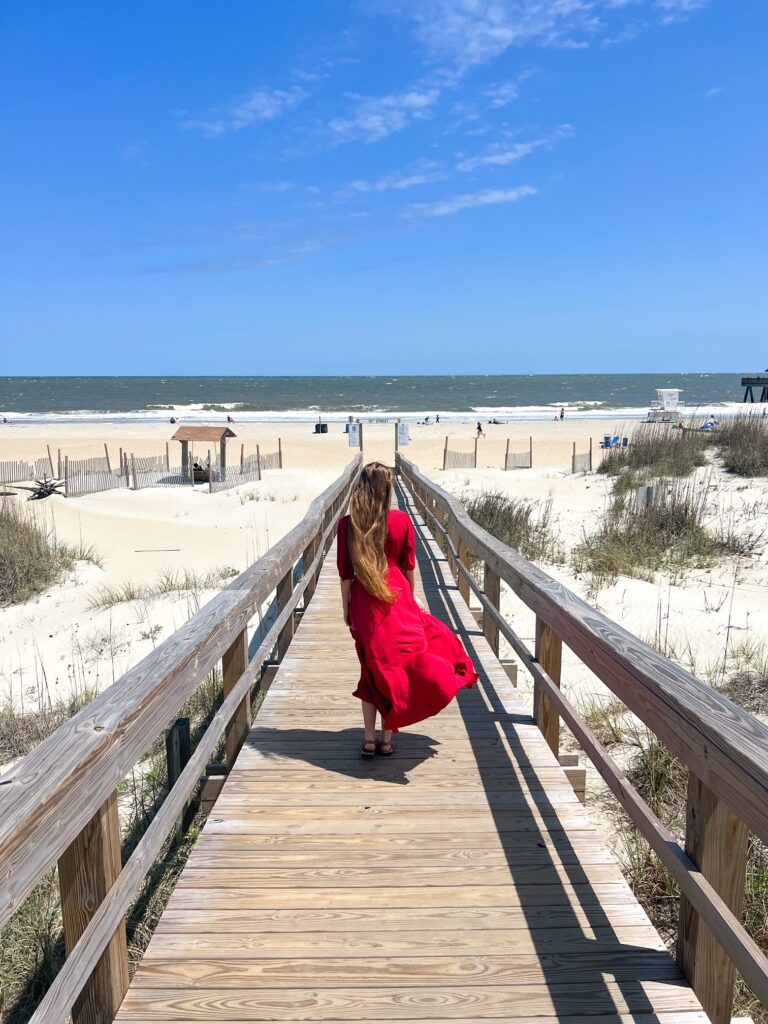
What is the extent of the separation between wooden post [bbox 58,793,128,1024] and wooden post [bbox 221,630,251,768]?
1.55 metres

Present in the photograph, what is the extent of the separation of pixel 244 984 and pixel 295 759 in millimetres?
1657

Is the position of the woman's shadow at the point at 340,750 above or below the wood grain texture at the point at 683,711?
below

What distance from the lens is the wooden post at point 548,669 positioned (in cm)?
377

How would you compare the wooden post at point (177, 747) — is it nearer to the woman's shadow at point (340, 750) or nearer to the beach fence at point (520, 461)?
the woman's shadow at point (340, 750)

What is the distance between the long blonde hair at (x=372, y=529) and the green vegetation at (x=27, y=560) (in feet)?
29.8

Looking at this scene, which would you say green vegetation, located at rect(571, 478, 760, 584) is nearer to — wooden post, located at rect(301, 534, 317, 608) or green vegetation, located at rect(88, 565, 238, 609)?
wooden post, located at rect(301, 534, 317, 608)

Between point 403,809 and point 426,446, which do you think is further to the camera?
point 426,446

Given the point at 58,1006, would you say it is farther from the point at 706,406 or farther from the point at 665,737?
the point at 706,406

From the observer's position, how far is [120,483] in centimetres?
2630

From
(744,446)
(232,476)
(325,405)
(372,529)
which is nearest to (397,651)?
(372,529)

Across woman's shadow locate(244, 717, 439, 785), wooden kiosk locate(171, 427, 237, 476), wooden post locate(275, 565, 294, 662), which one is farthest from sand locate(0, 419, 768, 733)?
woman's shadow locate(244, 717, 439, 785)

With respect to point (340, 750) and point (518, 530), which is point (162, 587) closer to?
point (518, 530)

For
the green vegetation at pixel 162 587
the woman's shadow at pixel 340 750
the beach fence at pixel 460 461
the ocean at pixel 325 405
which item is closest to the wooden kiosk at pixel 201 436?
the beach fence at pixel 460 461

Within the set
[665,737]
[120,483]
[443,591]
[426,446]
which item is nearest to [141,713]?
[665,737]
